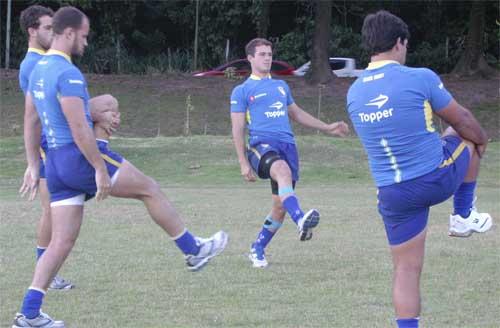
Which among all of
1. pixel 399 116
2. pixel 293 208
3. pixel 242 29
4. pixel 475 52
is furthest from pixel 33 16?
pixel 242 29

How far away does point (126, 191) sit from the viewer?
6730 mm

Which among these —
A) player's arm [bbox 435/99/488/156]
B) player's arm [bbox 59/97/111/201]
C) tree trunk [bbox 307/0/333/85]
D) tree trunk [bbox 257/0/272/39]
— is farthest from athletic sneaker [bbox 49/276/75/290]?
tree trunk [bbox 257/0/272/39]

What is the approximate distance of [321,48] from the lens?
118 feet

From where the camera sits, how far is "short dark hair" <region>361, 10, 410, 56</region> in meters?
5.78

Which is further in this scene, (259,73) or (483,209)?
(483,209)

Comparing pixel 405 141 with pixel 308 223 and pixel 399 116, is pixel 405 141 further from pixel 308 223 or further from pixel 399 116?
pixel 308 223

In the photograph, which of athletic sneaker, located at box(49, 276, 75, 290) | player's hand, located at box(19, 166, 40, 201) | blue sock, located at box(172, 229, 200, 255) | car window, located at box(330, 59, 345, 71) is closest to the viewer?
blue sock, located at box(172, 229, 200, 255)

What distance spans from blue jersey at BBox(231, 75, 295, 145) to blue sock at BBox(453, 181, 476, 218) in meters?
3.37

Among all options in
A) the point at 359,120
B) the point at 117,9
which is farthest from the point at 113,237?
the point at 117,9

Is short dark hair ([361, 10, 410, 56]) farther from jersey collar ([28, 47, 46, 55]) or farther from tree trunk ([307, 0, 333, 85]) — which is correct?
tree trunk ([307, 0, 333, 85])

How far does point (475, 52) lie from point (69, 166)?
33.6 metres

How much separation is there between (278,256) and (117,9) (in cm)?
3578

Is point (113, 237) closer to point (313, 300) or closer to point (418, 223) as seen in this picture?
point (313, 300)

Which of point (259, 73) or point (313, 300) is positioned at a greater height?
point (259, 73)
